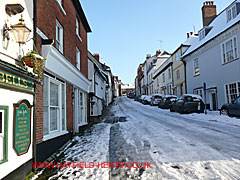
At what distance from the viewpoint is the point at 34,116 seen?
469 centimetres

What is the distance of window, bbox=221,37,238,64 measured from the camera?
14742 millimetres

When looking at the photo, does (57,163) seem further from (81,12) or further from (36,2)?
(81,12)

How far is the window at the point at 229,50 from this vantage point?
580 inches

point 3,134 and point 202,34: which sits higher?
point 202,34

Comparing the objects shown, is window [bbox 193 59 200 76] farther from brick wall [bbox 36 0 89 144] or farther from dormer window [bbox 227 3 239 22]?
brick wall [bbox 36 0 89 144]

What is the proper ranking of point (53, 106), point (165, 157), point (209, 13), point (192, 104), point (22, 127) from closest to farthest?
1. point (22, 127)
2. point (165, 157)
3. point (53, 106)
4. point (192, 104)
5. point (209, 13)

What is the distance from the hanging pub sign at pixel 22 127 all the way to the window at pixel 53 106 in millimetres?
1409

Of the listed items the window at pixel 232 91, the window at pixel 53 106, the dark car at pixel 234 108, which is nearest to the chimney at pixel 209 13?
the window at pixel 232 91

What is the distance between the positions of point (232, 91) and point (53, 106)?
14270 millimetres

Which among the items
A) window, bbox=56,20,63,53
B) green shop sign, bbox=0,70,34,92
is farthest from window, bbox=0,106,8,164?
window, bbox=56,20,63,53

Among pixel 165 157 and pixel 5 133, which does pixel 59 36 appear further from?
pixel 165 157

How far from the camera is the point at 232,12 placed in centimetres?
1623

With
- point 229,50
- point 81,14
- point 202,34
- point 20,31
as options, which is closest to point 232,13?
point 229,50

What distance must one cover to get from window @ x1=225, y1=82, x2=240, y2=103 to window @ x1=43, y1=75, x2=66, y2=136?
42.9 ft
